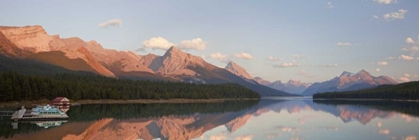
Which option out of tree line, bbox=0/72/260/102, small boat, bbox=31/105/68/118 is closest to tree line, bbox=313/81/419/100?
tree line, bbox=0/72/260/102

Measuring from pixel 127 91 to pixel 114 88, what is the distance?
178 inches

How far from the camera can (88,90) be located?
101375 mm

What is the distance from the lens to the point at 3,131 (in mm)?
34375

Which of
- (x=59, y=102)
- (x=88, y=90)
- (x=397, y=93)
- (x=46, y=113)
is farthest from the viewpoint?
(x=397, y=93)

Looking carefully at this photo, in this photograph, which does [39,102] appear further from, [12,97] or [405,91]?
[405,91]

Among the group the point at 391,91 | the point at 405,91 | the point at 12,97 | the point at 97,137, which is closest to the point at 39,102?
the point at 12,97

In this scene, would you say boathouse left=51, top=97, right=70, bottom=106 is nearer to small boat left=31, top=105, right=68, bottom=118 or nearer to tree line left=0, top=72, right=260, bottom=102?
tree line left=0, top=72, right=260, bottom=102

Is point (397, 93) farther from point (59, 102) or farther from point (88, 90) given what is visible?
point (59, 102)

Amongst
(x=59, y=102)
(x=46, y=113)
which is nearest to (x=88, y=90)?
(x=59, y=102)

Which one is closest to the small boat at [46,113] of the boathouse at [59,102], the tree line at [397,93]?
the boathouse at [59,102]

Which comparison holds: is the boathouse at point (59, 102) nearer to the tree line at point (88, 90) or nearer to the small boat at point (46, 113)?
the tree line at point (88, 90)

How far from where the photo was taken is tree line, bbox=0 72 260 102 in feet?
251

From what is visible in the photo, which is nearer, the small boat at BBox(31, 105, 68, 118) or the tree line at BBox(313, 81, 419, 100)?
the small boat at BBox(31, 105, 68, 118)

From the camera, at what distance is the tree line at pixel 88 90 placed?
251ft
